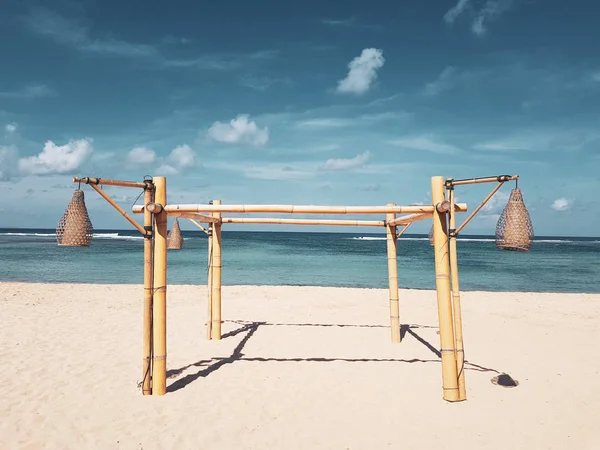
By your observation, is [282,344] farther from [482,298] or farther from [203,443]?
[482,298]

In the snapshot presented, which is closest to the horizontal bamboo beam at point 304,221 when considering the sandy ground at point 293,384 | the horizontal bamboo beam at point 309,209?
the horizontal bamboo beam at point 309,209

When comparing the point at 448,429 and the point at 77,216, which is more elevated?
the point at 77,216

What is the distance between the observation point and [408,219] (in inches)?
243

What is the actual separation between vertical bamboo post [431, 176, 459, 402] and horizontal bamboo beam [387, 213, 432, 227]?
29 cm

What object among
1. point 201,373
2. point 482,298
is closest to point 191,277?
point 482,298

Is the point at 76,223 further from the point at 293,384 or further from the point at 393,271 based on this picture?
the point at 393,271

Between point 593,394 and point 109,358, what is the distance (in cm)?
741

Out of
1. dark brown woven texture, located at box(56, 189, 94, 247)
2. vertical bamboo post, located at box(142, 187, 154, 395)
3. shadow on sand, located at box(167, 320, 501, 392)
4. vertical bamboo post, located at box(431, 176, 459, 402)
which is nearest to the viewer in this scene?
vertical bamboo post, located at box(431, 176, 459, 402)

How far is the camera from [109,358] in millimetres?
6559

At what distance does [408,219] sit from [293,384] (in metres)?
3.09

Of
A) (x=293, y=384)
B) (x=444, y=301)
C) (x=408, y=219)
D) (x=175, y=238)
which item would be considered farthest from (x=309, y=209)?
(x=175, y=238)

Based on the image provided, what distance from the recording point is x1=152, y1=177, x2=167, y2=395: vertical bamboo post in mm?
4961

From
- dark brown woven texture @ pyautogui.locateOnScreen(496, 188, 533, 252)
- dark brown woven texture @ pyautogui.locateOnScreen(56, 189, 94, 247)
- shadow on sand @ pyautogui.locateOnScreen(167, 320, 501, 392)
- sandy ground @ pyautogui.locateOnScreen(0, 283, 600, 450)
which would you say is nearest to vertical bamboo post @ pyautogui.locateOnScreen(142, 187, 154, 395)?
sandy ground @ pyautogui.locateOnScreen(0, 283, 600, 450)

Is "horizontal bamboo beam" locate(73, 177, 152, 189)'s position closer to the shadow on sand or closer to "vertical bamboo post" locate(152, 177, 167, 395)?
"vertical bamboo post" locate(152, 177, 167, 395)
